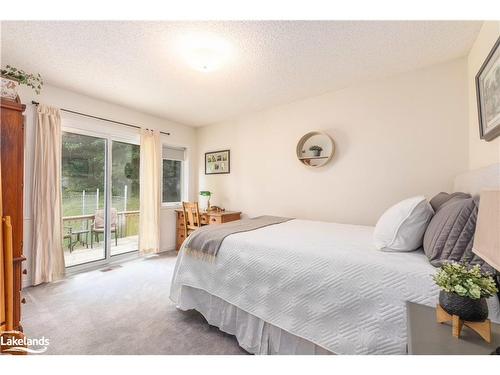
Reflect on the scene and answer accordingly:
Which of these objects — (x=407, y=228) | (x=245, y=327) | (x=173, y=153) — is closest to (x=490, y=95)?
(x=407, y=228)

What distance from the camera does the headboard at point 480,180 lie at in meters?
1.35

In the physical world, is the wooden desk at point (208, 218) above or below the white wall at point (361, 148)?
below

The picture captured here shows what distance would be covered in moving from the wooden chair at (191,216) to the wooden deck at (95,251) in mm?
886

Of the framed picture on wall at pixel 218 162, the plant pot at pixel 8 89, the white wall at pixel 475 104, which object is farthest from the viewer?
the framed picture on wall at pixel 218 162

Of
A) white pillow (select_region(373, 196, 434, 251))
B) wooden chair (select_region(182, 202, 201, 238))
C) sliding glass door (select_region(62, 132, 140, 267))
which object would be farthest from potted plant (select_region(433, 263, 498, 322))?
sliding glass door (select_region(62, 132, 140, 267))

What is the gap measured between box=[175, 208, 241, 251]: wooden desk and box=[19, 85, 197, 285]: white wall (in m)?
A: 0.10

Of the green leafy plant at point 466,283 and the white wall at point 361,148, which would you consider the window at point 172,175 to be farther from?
the green leafy plant at point 466,283

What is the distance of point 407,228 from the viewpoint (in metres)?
1.47

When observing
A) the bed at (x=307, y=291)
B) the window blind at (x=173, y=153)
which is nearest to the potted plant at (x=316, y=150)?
the bed at (x=307, y=291)

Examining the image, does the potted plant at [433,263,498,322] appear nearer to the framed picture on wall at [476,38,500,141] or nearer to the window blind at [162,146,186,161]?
the framed picture on wall at [476,38,500,141]

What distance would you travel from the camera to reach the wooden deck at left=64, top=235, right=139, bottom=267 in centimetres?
327

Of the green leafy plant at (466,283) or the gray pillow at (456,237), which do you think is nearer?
the green leafy plant at (466,283)
